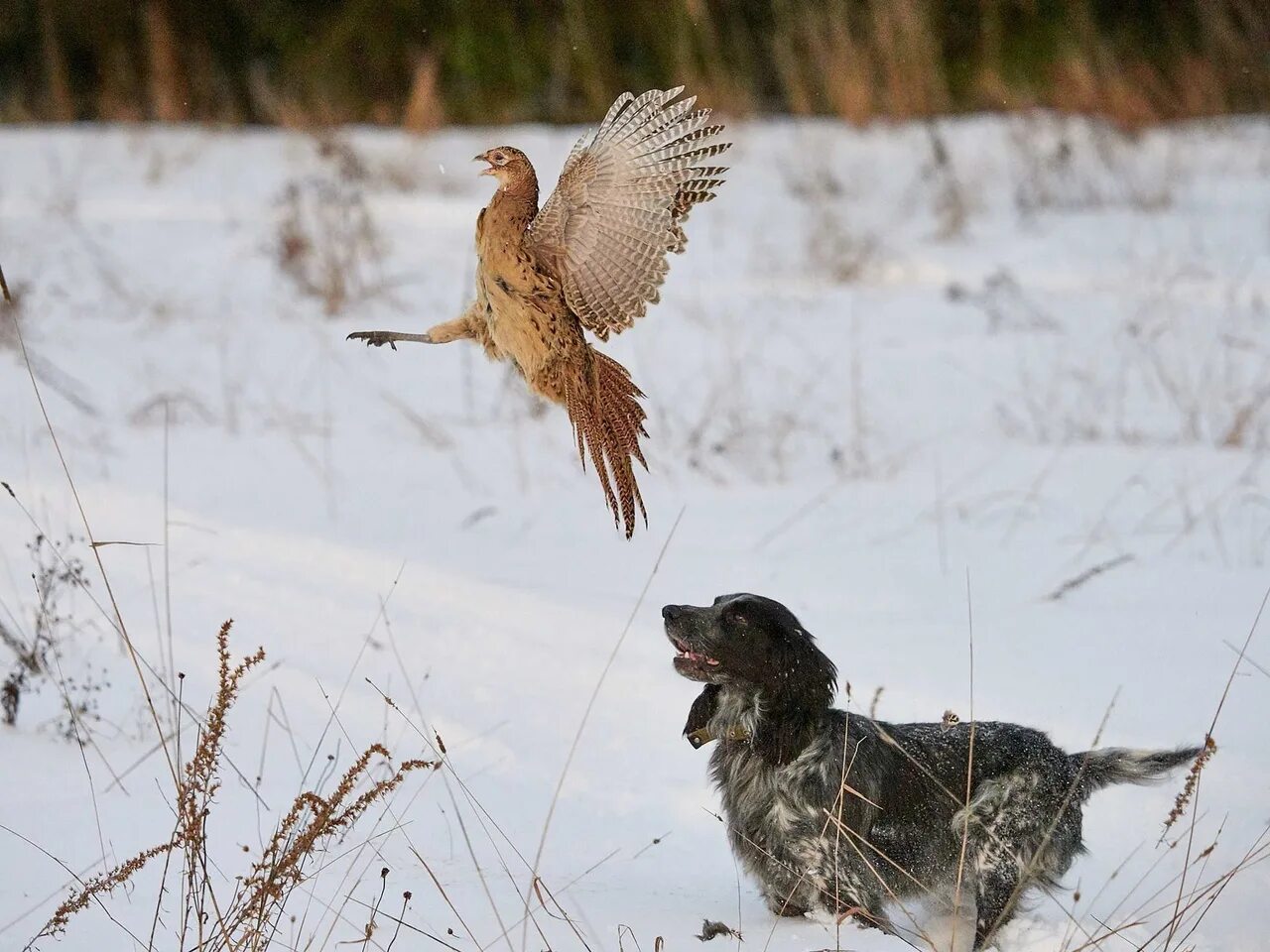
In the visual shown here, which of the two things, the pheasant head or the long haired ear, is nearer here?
the pheasant head

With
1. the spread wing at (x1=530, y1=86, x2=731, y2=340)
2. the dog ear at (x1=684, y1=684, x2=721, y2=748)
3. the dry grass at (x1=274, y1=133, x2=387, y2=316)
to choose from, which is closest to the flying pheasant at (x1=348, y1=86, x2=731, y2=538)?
the spread wing at (x1=530, y1=86, x2=731, y2=340)

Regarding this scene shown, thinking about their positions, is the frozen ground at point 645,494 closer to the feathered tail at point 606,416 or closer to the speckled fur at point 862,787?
the speckled fur at point 862,787

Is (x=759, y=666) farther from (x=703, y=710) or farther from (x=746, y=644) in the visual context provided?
(x=703, y=710)

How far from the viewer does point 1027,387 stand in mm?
7660

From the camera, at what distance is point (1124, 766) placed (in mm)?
3488

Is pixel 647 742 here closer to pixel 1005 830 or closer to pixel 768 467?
pixel 1005 830

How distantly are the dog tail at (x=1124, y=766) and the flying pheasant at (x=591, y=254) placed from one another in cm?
201

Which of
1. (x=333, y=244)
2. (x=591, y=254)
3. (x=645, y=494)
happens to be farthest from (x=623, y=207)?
(x=333, y=244)

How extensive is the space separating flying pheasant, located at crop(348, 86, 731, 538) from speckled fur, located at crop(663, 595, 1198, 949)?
4.91 ft

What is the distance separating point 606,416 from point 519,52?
14108mm

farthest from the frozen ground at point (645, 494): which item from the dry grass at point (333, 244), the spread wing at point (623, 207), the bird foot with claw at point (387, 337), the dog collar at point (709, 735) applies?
the spread wing at point (623, 207)

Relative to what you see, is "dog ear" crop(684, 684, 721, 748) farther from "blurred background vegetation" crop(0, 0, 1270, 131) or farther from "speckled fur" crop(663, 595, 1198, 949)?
"blurred background vegetation" crop(0, 0, 1270, 131)

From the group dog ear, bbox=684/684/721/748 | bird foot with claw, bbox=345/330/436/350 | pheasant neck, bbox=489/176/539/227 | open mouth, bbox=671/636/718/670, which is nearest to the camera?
pheasant neck, bbox=489/176/539/227

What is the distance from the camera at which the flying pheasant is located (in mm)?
1898
